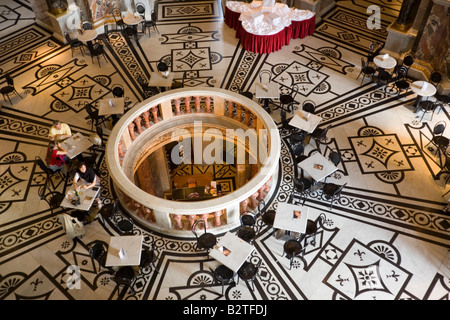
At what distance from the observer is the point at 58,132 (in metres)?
9.09

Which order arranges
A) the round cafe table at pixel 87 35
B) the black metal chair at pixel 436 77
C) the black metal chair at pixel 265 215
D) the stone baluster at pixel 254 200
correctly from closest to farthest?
the black metal chair at pixel 265 215, the stone baluster at pixel 254 200, the black metal chair at pixel 436 77, the round cafe table at pixel 87 35

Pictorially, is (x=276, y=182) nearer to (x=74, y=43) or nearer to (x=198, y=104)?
(x=198, y=104)

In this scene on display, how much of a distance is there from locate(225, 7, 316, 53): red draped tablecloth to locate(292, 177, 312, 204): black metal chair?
5073mm

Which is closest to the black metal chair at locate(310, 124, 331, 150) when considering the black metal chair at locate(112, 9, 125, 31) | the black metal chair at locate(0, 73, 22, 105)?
the black metal chair at locate(112, 9, 125, 31)

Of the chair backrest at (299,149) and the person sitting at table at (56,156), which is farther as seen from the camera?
the chair backrest at (299,149)

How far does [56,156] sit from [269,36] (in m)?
6.73

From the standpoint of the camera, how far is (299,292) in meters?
7.27

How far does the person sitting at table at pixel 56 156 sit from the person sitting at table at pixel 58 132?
0.45ft

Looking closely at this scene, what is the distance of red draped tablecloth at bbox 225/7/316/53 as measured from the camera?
1200cm

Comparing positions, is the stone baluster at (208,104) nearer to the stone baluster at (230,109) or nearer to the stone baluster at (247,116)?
the stone baluster at (230,109)

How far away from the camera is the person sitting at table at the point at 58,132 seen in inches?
352

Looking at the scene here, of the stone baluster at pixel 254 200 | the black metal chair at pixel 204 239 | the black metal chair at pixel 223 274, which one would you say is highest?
the stone baluster at pixel 254 200

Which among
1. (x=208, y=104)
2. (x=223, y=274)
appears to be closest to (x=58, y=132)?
(x=208, y=104)

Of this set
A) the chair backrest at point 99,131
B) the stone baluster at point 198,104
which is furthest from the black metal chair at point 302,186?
the chair backrest at point 99,131
